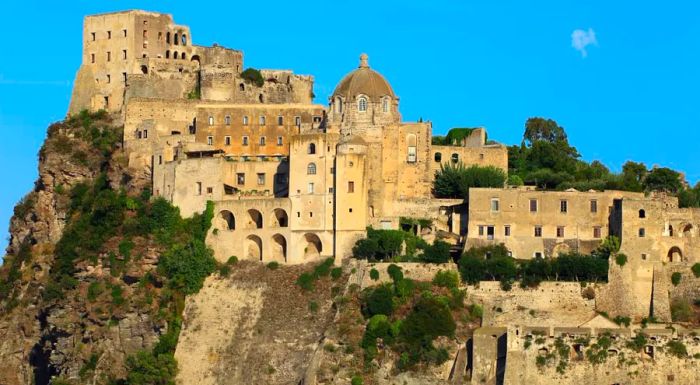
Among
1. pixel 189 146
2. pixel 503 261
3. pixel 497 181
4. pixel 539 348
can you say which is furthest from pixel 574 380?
pixel 189 146

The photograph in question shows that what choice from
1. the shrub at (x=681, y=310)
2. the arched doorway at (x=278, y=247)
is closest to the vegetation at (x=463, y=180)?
the arched doorway at (x=278, y=247)

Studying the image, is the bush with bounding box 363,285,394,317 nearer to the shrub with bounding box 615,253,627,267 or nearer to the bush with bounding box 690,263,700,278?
the shrub with bounding box 615,253,627,267

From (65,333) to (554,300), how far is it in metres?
24.0

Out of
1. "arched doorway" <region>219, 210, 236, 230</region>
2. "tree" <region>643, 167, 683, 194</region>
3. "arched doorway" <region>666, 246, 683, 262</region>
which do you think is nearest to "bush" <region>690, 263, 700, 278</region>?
"arched doorway" <region>666, 246, 683, 262</region>

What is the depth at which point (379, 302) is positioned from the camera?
80062mm

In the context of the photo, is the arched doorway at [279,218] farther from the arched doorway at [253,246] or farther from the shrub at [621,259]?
the shrub at [621,259]

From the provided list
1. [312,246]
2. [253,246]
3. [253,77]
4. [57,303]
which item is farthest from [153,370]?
[253,77]

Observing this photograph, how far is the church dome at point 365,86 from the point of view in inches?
3529

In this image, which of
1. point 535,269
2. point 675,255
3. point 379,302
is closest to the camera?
point 379,302

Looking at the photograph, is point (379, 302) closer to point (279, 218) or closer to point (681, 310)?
point (279, 218)

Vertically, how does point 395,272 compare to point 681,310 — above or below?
above

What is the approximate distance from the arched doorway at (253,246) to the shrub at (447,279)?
32.3ft

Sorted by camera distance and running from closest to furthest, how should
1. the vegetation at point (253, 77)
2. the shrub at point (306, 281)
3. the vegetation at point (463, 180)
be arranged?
the shrub at point (306, 281)
the vegetation at point (463, 180)
the vegetation at point (253, 77)

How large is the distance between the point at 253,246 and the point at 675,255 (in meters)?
20.1
